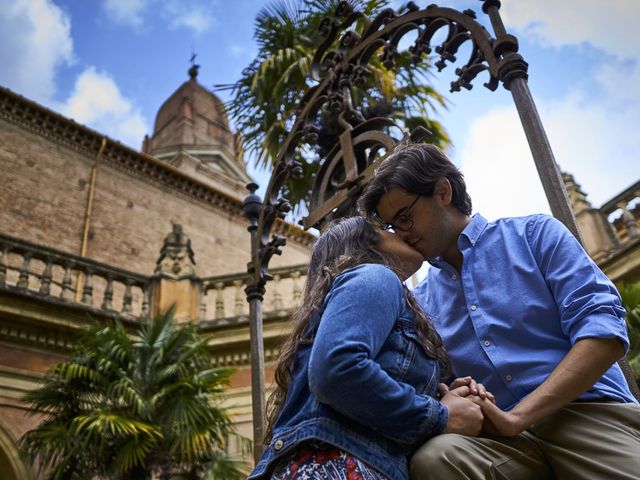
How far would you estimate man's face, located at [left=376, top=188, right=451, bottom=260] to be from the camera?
210 centimetres

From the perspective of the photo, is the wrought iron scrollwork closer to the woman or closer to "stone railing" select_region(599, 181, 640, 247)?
the woman

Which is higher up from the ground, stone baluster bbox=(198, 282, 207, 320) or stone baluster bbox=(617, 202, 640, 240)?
stone baluster bbox=(617, 202, 640, 240)

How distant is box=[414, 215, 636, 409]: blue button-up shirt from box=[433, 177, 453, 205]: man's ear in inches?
5.0

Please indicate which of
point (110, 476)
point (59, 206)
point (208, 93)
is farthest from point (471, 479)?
point (208, 93)

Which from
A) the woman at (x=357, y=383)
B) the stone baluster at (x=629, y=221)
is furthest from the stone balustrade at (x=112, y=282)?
the woman at (x=357, y=383)

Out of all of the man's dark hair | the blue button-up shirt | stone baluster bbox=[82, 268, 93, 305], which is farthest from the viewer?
stone baluster bbox=[82, 268, 93, 305]

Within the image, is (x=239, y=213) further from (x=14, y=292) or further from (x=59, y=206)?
(x=14, y=292)

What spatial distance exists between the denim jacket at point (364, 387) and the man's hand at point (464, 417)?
0.03m

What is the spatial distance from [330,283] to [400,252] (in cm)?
35

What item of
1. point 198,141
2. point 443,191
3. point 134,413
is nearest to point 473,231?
point 443,191

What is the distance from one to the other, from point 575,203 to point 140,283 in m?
8.44

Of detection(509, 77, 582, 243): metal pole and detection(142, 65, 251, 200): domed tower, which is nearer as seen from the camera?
detection(509, 77, 582, 243): metal pole

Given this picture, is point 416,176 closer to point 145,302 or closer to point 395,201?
point 395,201

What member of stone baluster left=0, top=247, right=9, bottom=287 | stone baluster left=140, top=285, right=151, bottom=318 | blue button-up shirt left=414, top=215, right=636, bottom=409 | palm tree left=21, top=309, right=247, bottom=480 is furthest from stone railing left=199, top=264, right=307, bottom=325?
blue button-up shirt left=414, top=215, right=636, bottom=409
